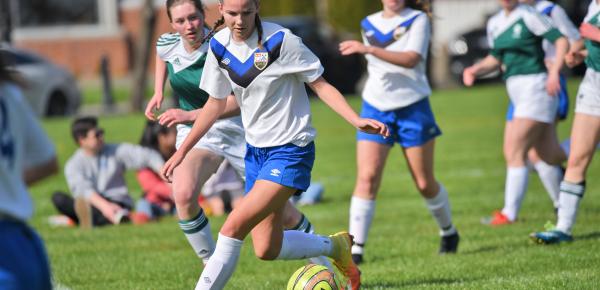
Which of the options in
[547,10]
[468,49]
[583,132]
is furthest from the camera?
[468,49]

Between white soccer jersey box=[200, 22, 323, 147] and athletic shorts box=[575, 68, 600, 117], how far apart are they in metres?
2.76

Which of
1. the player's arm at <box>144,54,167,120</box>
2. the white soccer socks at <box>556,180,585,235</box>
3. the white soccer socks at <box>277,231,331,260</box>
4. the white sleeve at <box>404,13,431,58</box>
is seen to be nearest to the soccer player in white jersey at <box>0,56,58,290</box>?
the white soccer socks at <box>277,231,331,260</box>

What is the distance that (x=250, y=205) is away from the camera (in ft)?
19.1

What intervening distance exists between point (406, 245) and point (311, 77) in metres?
3.38

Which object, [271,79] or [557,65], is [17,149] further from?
[557,65]

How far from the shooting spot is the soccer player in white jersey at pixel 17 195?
3.96 meters

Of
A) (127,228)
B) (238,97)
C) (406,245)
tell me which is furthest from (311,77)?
(127,228)

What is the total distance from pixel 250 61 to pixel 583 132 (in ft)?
10.2

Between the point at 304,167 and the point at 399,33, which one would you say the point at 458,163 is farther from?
the point at 304,167

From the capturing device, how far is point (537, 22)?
8.84 meters

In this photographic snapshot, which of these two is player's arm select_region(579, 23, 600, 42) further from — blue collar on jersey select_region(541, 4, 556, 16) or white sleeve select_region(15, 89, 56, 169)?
white sleeve select_region(15, 89, 56, 169)

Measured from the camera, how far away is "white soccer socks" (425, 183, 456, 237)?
8.21m

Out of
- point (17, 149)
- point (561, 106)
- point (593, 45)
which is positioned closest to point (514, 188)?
point (561, 106)

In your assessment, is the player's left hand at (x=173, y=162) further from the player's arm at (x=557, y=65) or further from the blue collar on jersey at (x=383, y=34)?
the player's arm at (x=557, y=65)
